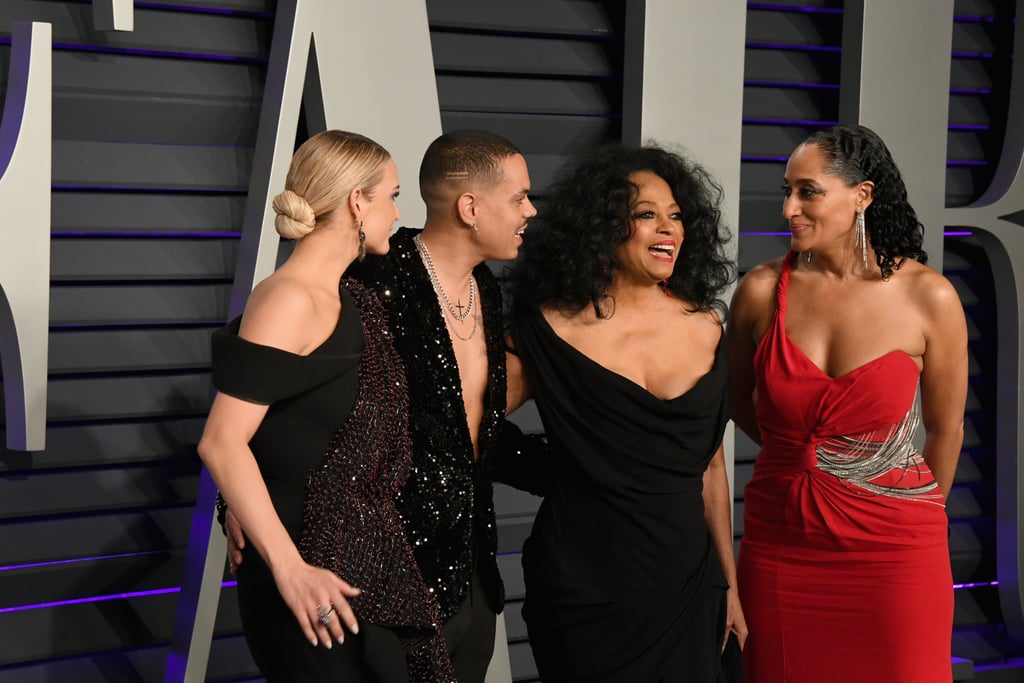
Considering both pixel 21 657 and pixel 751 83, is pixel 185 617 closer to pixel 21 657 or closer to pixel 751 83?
pixel 21 657

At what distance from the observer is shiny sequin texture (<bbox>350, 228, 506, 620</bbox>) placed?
7.47 ft

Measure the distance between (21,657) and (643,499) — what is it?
1.86m

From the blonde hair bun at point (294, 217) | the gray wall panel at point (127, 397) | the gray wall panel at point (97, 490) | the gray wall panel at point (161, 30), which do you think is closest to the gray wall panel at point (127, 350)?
the gray wall panel at point (127, 397)

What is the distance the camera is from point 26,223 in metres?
2.86

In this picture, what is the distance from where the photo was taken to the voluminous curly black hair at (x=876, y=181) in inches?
113

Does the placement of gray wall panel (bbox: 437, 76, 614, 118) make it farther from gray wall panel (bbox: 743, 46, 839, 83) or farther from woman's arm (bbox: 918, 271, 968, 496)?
woman's arm (bbox: 918, 271, 968, 496)

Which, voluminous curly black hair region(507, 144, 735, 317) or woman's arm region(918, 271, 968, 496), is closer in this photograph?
voluminous curly black hair region(507, 144, 735, 317)

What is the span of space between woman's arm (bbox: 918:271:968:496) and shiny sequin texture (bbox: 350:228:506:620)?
1.25 m

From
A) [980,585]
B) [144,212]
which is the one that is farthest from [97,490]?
[980,585]

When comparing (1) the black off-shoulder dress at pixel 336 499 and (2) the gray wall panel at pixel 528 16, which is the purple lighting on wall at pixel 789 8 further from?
(1) the black off-shoulder dress at pixel 336 499

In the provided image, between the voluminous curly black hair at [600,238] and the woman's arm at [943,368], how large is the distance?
0.53 meters

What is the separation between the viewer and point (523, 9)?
3625 millimetres

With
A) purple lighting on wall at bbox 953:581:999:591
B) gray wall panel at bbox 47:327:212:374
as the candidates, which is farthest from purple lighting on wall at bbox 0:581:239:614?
purple lighting on wall at bbox 953:581:999:591

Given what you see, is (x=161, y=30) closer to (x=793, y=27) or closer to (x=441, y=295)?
(x=441, y=295)
